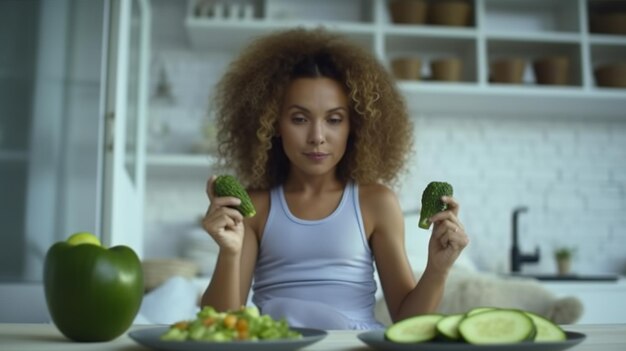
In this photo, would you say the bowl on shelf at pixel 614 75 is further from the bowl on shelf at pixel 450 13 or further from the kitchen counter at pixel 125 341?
the kitchen counter at pixel 125 341

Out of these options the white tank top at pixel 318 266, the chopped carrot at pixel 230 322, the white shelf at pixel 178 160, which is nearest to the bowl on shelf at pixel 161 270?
the white shelf at pixel 178 160

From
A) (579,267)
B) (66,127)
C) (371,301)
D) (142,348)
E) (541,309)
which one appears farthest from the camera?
(579,267)

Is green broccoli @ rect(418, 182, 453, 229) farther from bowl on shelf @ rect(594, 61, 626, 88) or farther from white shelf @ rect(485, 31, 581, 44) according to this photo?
bowl on shelf @ rect(594, 61, 626, 88)

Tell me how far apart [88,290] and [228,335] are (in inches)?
7.6

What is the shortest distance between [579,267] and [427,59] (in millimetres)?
1331

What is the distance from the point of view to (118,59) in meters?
2.24

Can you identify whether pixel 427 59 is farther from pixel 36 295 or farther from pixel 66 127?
pixel 36 295

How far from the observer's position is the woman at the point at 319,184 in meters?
1.37

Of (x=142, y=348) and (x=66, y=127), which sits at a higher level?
(x=66, y=127)

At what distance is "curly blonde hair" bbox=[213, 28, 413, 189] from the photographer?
147cm

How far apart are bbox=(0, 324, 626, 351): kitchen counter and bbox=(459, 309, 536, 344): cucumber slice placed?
3.5 inches

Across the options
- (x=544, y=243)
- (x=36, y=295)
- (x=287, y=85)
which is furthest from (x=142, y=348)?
(x=544, y=243)

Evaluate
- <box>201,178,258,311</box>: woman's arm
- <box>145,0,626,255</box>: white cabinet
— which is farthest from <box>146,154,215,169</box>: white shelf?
<box>201,178,258,311</box>: woman's arm

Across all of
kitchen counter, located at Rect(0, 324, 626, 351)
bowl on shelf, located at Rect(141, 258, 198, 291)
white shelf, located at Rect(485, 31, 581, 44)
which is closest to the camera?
kitchen counter, located at Rect(0, 324, 626, 351)
